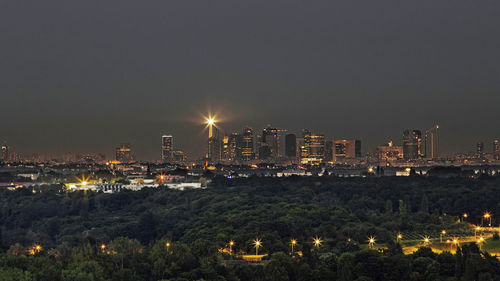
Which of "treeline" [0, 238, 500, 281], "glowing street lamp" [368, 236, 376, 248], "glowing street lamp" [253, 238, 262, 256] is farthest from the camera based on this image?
"glowing street lamp" [368, 236, 376, 248]

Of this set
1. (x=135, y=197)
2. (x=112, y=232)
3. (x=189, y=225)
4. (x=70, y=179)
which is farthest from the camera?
(x=70, y=179)

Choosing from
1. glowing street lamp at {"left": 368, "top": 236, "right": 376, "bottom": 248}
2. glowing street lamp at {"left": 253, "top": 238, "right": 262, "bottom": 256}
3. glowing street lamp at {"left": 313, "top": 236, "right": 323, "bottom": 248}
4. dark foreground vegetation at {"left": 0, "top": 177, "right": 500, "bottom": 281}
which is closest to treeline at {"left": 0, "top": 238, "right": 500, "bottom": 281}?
dark foreground vegetation at {"left": 0, "top": 177, "right": 500, "bottom": 281}

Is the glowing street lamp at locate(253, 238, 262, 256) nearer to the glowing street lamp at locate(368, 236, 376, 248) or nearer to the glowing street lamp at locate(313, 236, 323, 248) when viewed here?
the glowing street lamp at locate(313, 236, 323, 248)

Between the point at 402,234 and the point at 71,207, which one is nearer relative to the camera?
the point at 402,234

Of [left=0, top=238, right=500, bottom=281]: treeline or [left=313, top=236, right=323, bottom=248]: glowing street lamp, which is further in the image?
[left=313, top=236, right=323, bottom=248]: glowing street lamp

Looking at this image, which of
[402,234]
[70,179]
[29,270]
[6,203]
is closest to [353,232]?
[402,234]

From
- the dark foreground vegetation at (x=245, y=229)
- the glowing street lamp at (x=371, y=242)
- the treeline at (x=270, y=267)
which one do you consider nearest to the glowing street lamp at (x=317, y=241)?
the dark foreground vegetation at (x=245, y=229)

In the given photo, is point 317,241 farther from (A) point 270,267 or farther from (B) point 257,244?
(A) point 270,267

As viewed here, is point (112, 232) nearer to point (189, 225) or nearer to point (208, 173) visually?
point (189, 225)
